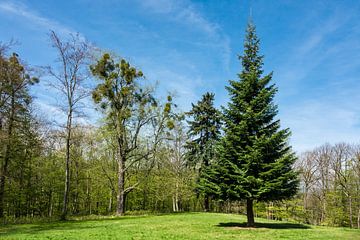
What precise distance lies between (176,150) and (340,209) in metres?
23.3

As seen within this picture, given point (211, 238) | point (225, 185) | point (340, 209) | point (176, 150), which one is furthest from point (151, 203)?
point (211, 238)

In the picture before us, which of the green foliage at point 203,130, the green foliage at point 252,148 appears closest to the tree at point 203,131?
the green foliage at point 203,130

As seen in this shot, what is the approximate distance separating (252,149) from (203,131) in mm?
17099

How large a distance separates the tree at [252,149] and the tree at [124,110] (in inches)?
446

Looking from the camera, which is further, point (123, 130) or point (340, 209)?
point (340, 209)

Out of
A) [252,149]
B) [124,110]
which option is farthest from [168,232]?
[124,110]

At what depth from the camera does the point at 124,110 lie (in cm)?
2720

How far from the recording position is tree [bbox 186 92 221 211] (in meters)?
32.6

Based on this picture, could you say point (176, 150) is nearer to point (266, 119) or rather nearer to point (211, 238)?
→ point (266, 119)

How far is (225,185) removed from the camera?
16703 mm

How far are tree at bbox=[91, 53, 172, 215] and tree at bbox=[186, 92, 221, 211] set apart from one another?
5921mm

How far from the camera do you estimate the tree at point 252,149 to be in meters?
16.2

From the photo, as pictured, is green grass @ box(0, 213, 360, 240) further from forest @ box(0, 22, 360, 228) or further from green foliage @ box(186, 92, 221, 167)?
green foliage @ box(186, 92, 221, 167)

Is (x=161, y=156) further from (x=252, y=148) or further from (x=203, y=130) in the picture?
(x=252, y=148)
